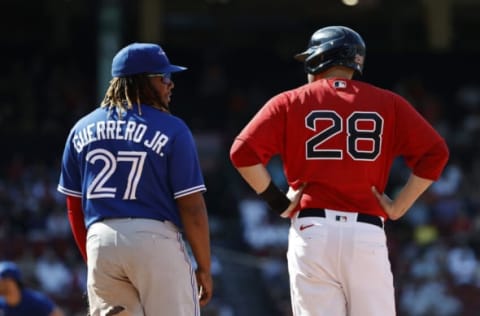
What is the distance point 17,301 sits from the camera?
8.85m

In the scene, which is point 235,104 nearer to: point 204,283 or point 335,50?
point 335,50

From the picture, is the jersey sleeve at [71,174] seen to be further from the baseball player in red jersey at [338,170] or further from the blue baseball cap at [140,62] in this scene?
the baseball player in red jersey at [338,170]

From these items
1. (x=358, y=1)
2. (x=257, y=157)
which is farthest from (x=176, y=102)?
(x=257, y=157)

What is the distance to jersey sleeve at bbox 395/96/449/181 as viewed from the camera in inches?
208

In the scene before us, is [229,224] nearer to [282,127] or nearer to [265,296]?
[265,296]

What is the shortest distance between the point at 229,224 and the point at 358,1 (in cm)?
952

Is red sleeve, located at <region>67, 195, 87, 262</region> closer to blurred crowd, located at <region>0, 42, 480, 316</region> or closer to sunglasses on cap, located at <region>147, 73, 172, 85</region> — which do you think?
sunglasses on cap, located at <region>147, 73, 172, 85</region>

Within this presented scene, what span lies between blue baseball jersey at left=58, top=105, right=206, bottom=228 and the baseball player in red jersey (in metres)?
0.39

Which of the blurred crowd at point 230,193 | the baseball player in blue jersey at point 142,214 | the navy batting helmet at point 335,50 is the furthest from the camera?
the blurred crowd at point 230,193

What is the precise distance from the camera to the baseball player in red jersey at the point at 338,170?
5.10 m

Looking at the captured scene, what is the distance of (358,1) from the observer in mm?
25953

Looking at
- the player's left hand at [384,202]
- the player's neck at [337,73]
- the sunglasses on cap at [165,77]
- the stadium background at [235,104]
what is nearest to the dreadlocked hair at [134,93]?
the sunglasses on cap at [165,77]

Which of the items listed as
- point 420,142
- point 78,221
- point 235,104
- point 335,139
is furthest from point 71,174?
point 235,104

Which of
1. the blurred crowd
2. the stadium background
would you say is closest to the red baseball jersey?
the blurred crowd
